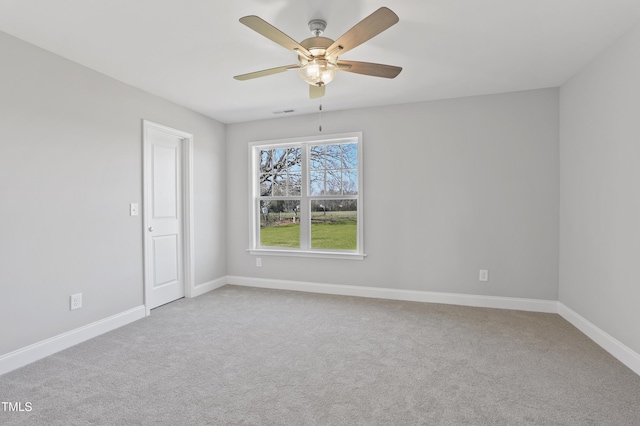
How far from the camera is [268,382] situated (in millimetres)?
2166

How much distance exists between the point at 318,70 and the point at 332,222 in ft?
8.59

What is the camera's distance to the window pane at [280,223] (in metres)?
4.68

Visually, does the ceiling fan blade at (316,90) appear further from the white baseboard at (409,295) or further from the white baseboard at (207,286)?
the white baseboard at (207,286)

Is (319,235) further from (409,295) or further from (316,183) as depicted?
(409,295)

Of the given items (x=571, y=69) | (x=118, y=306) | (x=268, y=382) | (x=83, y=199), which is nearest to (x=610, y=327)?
(x=571, y=69)

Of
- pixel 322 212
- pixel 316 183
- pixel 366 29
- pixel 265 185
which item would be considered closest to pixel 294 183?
pixel 316 183

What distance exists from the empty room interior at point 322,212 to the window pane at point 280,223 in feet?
0.12

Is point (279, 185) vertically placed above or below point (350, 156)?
below

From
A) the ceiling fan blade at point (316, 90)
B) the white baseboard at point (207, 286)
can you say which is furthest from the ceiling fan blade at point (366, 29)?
the white baseboard at point (207, 286)

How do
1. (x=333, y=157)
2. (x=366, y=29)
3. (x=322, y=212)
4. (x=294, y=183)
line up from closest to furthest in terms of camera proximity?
(x=366, y=29) → (x=333, y=157) → (x=322, y=212) → (x=294, y=183)

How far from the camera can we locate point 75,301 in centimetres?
280

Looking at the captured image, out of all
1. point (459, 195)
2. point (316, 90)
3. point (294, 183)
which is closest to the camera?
point (316, 90)

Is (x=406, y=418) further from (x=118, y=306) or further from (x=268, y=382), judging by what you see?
(x=118, y=306)

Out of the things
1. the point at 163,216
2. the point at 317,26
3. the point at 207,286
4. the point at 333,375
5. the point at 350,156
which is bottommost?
the point at 333,375
